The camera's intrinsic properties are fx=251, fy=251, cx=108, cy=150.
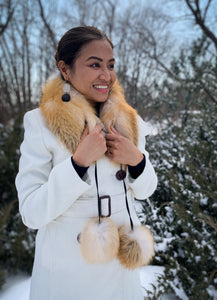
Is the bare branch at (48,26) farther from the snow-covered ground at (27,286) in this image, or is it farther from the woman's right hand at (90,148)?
the woman's right hand at (90,148)

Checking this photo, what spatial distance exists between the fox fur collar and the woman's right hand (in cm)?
6

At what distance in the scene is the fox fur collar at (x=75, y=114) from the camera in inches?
38.4

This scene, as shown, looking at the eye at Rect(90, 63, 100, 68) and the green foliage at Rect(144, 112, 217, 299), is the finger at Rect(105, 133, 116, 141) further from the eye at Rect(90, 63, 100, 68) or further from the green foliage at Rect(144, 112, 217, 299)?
the green foliage at Rect(144, 112, 217, 299)

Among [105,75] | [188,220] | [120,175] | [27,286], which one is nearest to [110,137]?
[120,175]

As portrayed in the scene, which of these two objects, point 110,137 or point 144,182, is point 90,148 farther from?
point 144,182

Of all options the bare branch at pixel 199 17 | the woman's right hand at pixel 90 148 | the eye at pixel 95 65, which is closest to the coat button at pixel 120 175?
the woman's right hand at pixel 90 148

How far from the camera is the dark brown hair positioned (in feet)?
3.43

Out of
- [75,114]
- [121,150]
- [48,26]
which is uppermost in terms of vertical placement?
[75,114]

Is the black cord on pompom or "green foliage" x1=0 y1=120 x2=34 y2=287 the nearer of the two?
the black cord on pompom

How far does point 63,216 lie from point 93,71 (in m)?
0.60

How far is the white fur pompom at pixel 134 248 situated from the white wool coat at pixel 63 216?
6 cm

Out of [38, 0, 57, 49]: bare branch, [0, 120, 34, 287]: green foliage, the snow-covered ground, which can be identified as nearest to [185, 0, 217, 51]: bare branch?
[38, 0, 57, 49]: bare branch

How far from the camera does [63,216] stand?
39.0 inches

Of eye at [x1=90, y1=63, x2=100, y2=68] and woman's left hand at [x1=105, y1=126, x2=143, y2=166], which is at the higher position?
eye at [x1=90, y1=63, x2=100, y2=68]
